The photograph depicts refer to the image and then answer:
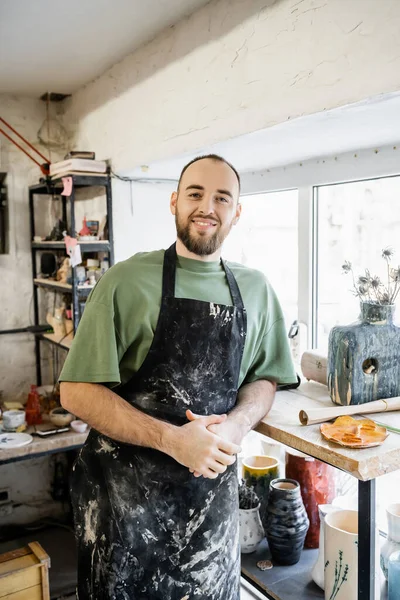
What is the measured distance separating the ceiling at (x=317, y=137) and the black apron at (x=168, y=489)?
2.12 feet

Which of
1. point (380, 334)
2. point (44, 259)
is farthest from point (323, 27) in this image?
point (44, 259)

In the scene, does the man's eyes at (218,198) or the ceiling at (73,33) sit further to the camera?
the ceiling at (73,33)

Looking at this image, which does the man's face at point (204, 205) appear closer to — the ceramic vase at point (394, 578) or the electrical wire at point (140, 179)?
the ceramic vase at point (394, 578)

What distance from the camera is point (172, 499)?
150 centimetres

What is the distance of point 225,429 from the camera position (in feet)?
4.75

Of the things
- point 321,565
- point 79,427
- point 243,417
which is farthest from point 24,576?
point 243,417

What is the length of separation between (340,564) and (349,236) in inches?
49.3

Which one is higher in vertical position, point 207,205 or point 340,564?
point 207,205

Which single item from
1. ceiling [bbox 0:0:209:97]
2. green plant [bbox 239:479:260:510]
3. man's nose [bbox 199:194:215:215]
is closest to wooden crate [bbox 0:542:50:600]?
green plant [bbox 239:479:260:510]

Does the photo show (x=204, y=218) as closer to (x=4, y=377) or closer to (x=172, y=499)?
(x=172, y=499)

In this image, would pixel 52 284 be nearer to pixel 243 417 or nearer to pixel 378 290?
pixel 243 417

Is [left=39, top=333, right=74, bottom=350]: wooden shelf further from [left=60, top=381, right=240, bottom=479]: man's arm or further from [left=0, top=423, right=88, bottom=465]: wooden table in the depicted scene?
[left=60, top=381, right=240, bottom=479]: man's arm

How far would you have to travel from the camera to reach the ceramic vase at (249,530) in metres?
1.79

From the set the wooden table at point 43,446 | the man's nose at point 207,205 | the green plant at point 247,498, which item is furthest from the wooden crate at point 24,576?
the man's nose at point 207,205
